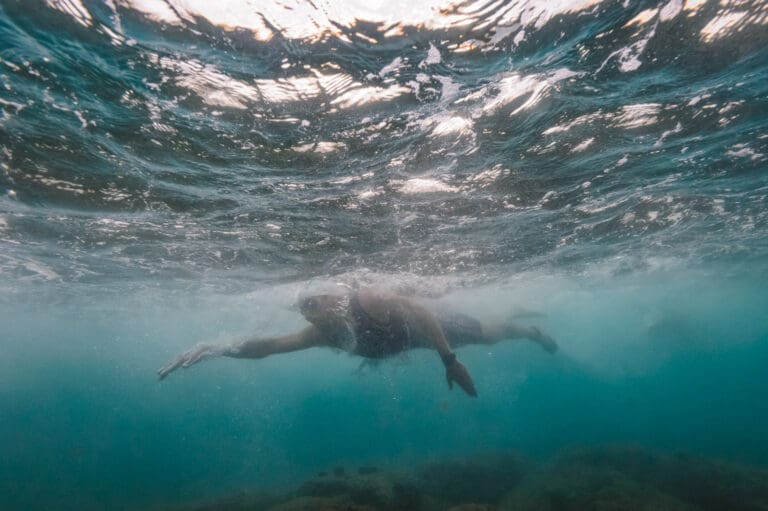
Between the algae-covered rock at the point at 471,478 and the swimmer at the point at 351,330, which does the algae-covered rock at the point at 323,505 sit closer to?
the swimmer at the point at 351,330

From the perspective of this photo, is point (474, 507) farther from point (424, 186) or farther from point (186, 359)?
point (186, 359)

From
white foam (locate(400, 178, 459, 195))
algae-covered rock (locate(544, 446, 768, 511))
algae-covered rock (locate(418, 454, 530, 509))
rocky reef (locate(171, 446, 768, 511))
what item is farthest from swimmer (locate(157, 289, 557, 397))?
algae-covered rock (locate(544, 446, 768, 511))

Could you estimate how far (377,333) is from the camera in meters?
10.4

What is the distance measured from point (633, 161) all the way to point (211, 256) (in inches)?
639

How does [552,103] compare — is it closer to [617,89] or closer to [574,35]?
[617,89]

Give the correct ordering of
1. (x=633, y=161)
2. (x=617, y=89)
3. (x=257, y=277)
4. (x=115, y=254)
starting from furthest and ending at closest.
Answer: (x=257, y=277), (x=115, y=254), (x=633, y=161), (x=617, y=89)

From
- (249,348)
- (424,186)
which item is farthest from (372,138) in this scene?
Answer: (249,348)

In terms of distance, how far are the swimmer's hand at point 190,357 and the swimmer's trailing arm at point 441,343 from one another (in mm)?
5594

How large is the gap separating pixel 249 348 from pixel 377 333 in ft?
11.5

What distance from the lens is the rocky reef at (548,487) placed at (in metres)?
12.0

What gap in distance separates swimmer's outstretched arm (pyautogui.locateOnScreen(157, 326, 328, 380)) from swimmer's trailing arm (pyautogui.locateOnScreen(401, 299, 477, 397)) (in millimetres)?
2892

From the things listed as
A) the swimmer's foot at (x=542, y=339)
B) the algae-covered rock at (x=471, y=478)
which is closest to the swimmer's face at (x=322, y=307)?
the algae-covered rock at (x=471, y=478)

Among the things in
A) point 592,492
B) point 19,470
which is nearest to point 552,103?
point 592,492

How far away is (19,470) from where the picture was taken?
3750 cm
